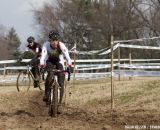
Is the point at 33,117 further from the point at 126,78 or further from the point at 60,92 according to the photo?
the point at 126,78

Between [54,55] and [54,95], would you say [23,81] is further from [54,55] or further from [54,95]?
[54,95]

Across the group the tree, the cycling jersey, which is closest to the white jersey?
the cycling jersey

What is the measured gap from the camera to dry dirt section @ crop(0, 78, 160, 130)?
32.7 feet

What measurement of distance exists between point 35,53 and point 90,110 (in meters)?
4.98

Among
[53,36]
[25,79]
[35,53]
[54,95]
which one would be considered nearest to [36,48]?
[35,53]

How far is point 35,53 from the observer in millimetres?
16750

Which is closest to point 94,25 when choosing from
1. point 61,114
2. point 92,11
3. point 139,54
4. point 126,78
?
point 92,11

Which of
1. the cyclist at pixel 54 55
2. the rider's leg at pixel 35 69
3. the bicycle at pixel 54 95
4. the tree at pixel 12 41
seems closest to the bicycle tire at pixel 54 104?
the bicycle at pixel 54 95

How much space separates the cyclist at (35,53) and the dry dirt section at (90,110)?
49.9 inches

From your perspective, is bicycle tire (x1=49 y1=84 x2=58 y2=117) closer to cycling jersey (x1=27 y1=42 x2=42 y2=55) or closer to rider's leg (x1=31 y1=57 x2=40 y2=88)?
cycling jersey (x1=27 y1=42 x2=42 y2=55)

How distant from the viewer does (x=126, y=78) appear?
23609 millimetres

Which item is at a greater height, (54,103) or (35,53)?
(35,53)

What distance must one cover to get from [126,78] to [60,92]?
12178mm

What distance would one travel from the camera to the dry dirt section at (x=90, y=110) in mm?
9969
